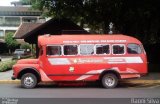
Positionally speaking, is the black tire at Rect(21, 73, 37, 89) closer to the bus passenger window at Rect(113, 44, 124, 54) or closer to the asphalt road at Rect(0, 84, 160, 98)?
the asphalt road at Rect(0, 84, 160, 98)

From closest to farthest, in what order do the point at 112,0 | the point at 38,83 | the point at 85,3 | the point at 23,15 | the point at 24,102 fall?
the point at 24,102 → the point at 38,83 → the point at 112,0 → the point at 85,3 → the point at 23,15

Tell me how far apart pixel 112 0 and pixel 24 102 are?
14.6m

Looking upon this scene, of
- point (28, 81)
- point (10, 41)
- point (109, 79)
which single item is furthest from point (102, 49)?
point (10, 41)

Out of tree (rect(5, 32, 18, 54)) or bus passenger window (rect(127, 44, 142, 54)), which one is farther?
tree (rect(5, 32, 18, 54))

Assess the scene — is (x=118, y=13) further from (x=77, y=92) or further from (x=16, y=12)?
(x=16, y=12)

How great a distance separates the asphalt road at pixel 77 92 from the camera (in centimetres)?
1709

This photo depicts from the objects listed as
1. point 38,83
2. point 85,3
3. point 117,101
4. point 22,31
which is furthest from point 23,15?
point 117,101

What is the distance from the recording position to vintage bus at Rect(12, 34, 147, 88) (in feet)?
65.9

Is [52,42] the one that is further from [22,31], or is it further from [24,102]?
[22,31]

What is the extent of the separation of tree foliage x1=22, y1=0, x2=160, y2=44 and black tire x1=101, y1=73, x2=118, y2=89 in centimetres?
672

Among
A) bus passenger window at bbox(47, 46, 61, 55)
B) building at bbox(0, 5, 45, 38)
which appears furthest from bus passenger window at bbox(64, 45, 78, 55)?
building at bbox(0, 5, 45, 38)

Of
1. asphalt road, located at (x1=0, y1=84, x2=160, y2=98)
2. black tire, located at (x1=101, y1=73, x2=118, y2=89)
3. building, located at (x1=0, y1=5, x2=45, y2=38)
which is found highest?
building, located at (x1=0, y1=5, x2=45, y2=38)

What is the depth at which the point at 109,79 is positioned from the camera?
66.5 ft

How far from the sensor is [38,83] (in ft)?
70.5
